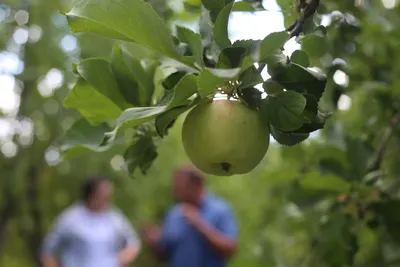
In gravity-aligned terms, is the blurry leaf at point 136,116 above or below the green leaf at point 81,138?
above

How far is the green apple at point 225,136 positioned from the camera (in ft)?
2.17

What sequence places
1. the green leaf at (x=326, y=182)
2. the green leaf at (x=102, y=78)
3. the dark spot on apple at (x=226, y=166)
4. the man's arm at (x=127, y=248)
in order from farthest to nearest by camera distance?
the man's arm at (x=127, y=248), the green leaf at (x=326, y=182), the green leaf at (x=102, y=78), the dark spot on apple at (x=226, y=166)

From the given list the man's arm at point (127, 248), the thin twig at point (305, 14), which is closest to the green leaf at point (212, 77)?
the thin twig at point (305, 14)

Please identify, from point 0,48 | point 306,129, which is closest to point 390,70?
point 306,129

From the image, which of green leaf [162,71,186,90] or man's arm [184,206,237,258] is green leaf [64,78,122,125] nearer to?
green leaf [162,71,186,90]

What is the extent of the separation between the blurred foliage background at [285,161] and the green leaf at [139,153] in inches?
8.1

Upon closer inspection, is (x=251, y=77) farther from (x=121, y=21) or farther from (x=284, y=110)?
(x=121, y=21)

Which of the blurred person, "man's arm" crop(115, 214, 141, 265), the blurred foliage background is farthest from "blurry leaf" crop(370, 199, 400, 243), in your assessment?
"man's arm" crop(115, 214, 141, 265)

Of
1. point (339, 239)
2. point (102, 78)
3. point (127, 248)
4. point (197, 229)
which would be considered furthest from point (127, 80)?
point (127, 248)

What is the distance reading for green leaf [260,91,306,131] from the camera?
673 mm

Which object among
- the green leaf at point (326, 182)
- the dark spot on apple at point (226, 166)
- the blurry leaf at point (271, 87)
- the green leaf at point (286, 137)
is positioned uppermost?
the blurry leaf at point (271, 87)

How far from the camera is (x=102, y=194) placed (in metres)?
3.08

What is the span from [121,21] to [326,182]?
0.64m

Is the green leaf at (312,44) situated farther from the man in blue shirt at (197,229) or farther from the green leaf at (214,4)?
the man in blue shirt at (197,229)
